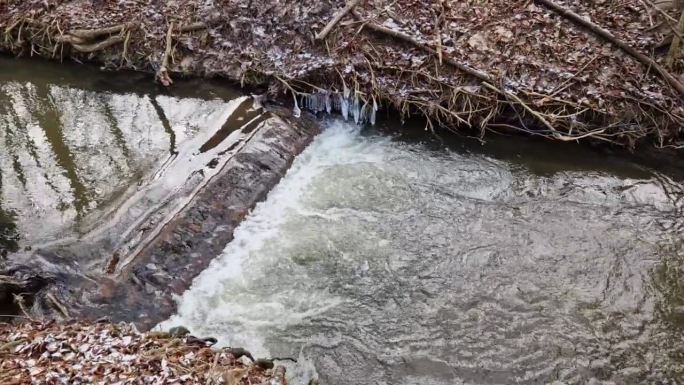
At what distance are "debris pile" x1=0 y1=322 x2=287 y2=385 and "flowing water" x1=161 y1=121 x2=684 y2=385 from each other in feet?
1.89

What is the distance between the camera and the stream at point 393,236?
5.58m

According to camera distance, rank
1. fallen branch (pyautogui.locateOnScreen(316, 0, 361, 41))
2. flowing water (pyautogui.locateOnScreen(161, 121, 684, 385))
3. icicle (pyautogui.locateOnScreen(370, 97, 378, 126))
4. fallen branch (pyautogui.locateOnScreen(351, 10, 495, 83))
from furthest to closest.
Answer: fallen branch (pyautogui.locateOnScreen(316, 0, 361, 41))
icicle (pyautogui.locateOnScreen(370, 97, 378, 126))
fallen branch (pyautogui.locateOnScreen(351, 10, 495, 83))
flowing water (pyautogui.locateOnScreen(161, 121, 684, 385))

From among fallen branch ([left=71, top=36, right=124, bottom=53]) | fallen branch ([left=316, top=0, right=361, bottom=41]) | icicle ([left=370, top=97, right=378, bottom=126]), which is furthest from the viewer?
fallen branch ([left=71, top=36, right=124, bottom=53])

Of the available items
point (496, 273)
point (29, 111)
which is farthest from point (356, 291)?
point (29, 111)

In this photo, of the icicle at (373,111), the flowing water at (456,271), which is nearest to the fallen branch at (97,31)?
the flowing water at (456,271)

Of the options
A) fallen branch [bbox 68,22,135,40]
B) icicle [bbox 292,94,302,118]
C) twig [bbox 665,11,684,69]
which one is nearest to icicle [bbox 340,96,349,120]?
icicle [bbox 292,94,302,118]

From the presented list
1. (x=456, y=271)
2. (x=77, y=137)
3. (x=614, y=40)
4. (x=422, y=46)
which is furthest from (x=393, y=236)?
(x=614, y=40)

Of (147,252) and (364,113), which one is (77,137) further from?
(364,113)

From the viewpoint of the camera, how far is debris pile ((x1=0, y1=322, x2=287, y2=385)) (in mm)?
4402

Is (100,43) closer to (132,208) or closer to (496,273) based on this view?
(132,208)

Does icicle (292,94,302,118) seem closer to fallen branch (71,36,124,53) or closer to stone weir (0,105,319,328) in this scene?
stone weir (0,105,319,328)

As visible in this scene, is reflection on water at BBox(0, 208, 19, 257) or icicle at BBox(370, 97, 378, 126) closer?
reflection on water at BBox(0, 208, 19, 257)

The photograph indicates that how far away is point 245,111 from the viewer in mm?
8422

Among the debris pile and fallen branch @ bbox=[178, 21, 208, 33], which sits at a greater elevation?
fallen branch @ bbox=[178, 21, 208, 33]
